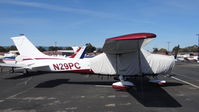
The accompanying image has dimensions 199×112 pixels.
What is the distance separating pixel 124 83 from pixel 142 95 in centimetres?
117

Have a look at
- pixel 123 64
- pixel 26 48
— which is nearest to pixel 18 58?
pixel 26 48

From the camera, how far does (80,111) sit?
5164 mm

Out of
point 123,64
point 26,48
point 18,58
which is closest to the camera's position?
point 123,64

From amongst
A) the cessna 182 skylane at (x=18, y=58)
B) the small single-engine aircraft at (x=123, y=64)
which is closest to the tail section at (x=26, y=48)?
the cessna 182 skylane at (x=18, y=58)

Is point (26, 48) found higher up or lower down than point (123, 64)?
higher up

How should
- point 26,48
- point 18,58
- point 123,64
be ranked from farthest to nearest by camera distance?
point 18,58 < point 26,48 < point 123,64

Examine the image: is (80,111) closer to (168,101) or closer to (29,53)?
(168,101)

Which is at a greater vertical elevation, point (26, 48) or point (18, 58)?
point (26, 48)

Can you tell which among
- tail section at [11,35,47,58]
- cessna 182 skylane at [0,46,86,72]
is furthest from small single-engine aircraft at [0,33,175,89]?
cessna 182 skylane at [0,46,86,72]

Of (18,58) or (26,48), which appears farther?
(18,58)

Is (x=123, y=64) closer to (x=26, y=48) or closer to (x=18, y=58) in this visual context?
(x=26, y=48)

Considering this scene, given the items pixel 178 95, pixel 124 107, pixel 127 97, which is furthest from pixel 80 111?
pixel 178 95

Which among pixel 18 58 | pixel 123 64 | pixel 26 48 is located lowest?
pixel 123 64

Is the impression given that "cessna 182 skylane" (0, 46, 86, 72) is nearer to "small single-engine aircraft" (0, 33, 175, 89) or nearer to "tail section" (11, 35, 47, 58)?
"tail section" (11, 35, 47, 58)
